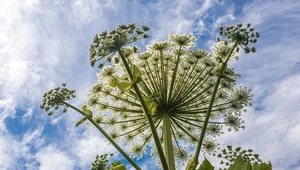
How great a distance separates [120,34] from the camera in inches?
242

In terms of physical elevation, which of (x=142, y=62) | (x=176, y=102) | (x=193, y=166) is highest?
(x=142, y=62)

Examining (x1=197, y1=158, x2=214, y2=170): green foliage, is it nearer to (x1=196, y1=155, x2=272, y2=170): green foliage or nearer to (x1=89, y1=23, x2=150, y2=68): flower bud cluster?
(x1=196, y1=155, x2=272, y2=170): green foliage

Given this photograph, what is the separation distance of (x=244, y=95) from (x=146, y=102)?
8.23 m

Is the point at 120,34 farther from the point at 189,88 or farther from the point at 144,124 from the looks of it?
the point at 144,124

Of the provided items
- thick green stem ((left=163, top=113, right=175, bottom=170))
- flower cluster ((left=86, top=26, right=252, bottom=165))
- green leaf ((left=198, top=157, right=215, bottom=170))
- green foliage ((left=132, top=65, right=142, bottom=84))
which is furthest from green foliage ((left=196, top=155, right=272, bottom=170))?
flower cluster ((left=86, top=26, right=252, bottom=165))

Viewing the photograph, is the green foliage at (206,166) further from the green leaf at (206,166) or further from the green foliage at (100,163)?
the green foliage at (100,163)

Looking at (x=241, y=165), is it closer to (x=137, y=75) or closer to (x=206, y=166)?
(x=206, y=166)

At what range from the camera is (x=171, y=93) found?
10094 millimetres

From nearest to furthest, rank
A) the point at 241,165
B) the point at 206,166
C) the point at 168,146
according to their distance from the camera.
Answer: the point at 241,165 → the point at 206,166 → the point at 168,146

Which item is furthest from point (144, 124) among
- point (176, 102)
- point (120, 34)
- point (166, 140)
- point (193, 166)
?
point (193, 166)

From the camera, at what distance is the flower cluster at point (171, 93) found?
10406 millimetres

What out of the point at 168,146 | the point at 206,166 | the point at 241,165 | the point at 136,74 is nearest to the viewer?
the point at 241,165

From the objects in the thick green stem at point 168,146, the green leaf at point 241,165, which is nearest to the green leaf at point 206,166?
the green leaf at point 241,165

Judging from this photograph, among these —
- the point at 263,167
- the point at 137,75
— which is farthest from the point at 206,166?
the point at 137,75
